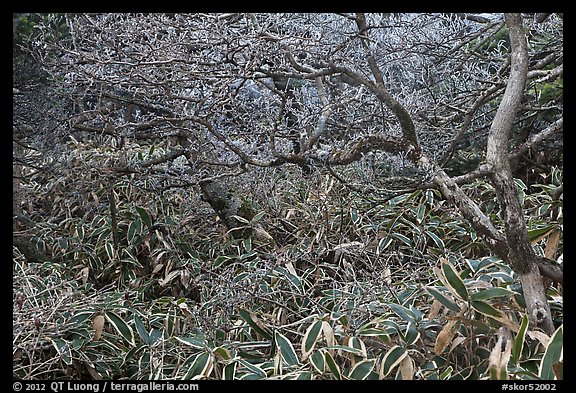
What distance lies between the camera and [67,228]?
201 centimetres

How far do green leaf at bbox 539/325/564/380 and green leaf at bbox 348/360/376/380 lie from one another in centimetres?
32

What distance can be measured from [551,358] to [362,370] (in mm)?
360

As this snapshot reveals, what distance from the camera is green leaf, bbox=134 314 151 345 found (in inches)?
53.4

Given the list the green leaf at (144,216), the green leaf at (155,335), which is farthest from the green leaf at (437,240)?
the green leaf at (144,216)

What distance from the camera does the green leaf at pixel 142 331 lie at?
53.4 inches

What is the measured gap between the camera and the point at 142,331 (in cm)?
137

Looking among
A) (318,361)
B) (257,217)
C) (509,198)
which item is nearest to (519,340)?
(509,198)

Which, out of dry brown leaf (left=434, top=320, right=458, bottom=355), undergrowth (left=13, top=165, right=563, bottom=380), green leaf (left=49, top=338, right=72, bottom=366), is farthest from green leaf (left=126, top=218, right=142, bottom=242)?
dry brown leaf (left=434, top=320, right=458, bottom=355)

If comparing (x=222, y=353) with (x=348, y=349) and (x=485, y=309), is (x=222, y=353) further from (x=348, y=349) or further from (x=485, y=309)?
(x=485, y=309)

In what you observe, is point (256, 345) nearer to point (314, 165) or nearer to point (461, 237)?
point (314, 165)

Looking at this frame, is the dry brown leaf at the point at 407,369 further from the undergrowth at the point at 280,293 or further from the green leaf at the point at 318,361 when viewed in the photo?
the green leaf at the point at 318,361

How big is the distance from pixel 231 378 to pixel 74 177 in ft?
3.85
